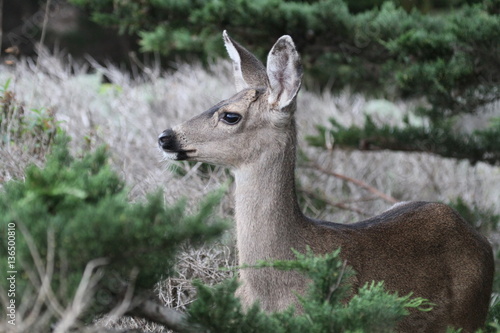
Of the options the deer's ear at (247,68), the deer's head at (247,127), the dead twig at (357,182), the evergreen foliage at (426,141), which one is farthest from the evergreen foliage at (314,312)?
the evergreen foliage at (426,141)

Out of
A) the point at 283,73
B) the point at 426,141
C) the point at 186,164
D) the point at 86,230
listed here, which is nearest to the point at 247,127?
the point at 283,73

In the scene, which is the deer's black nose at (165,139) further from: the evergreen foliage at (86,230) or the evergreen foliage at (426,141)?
the evergreen foliage at (426,141)

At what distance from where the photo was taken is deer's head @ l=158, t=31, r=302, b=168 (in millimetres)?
4352

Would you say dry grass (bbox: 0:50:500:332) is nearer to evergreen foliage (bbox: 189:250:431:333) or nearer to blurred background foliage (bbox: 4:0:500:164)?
blurred background foliage (bbox: 4:0:500:164)

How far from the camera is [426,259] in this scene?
453cm

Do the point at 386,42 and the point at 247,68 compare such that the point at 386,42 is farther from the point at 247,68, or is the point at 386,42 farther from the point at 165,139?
the point at 165,139

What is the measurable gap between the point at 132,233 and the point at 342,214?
4657 millimetres

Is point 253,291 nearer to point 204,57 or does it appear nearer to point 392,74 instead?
point 392,74

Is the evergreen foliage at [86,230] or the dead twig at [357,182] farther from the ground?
the evergreen foliage at [86,230]

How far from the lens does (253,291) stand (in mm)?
4160

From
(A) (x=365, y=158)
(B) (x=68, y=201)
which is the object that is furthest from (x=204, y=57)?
(B) (x=68, y=201)

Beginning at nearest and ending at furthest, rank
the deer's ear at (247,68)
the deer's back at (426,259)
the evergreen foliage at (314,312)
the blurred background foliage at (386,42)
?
the evergreen foliage at (314,312) → the deer's back at (426,259) → the deer's ear at (247,68) → the blurred background foliage at (386,42)

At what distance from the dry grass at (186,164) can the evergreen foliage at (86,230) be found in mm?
1663

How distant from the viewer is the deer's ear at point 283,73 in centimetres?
430
